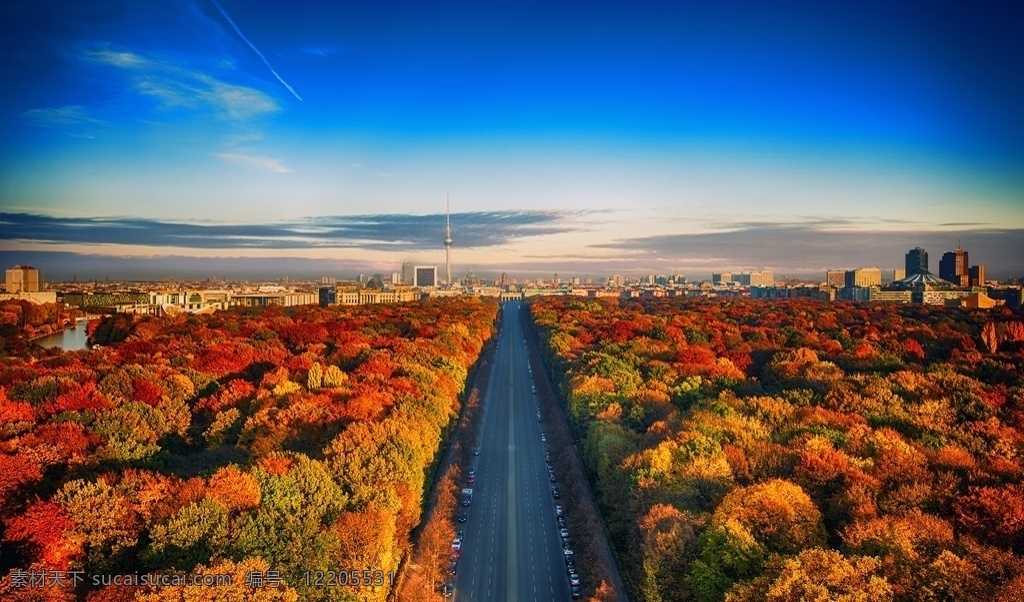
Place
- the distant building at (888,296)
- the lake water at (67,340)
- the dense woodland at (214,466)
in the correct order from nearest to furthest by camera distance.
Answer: the dense woodland at (214,466)
the lake water at (67,340)
the distant building at (888,296)

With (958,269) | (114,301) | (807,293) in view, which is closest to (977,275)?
(958,269)

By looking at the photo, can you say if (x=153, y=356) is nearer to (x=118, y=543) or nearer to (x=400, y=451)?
(x=400, y=451)

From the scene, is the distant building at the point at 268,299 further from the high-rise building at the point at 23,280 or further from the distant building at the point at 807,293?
the distant building at the point at 807,293

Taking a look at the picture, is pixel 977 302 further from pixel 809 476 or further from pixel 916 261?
pixel 809 476

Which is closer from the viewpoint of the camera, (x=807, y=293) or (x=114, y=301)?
(x=114, y=301)

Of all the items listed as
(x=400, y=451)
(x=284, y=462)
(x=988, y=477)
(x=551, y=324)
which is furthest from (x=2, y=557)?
(x=551, y=324)

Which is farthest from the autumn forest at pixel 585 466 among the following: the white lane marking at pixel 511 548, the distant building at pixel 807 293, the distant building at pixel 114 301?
the distant building at pixel 807 293
